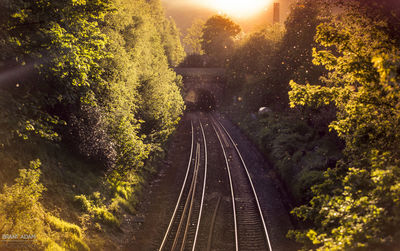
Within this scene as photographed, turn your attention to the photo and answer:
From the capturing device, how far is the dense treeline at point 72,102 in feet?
28.1

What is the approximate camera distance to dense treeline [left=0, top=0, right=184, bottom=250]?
8.58 meters

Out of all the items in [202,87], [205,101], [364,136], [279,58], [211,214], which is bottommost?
[211,214]

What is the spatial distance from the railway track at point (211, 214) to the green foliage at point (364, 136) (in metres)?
5.46

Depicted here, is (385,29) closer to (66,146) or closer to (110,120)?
(110,120)

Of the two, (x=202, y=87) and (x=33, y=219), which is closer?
(x=33, y=219)

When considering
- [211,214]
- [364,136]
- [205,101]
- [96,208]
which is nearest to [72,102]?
[96,208]

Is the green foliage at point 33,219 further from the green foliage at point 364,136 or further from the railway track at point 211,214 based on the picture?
the green foliage at point 364,136

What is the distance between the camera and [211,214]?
48.8ft

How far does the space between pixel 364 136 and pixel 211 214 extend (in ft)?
30.4

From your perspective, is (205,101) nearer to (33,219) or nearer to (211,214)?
(211,214)

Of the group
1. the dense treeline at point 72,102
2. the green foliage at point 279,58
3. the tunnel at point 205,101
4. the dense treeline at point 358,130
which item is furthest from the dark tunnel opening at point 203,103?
the dense treeline at point 358,130

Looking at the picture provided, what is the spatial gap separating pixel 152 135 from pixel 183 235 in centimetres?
837

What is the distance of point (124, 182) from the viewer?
612 inches

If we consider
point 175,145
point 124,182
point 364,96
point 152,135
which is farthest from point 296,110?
point 364,96
